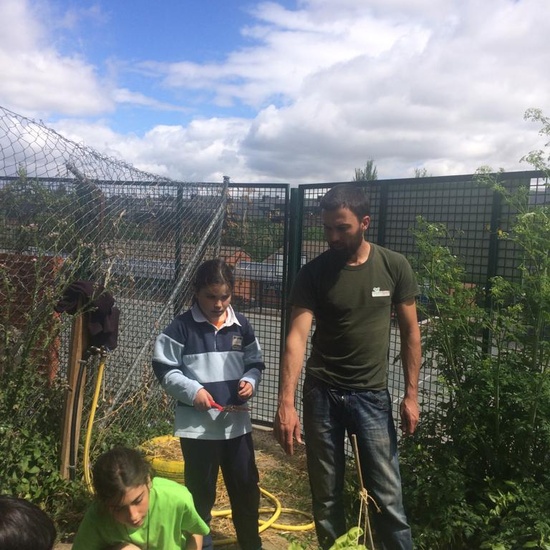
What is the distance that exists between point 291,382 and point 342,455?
48cm

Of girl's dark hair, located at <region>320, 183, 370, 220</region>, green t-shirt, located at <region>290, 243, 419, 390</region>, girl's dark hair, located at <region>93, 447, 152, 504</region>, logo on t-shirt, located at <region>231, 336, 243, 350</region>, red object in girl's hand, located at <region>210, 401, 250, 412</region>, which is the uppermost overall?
girl's dark hair, located at <region>320, 183, 370, 220</region>

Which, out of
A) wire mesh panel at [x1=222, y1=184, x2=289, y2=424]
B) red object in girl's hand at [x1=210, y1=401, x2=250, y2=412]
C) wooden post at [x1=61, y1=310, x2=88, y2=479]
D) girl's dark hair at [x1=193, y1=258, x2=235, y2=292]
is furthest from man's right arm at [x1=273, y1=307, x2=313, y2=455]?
wire mesh panel at [x1=222, y1=184, x2=289, y2=424]

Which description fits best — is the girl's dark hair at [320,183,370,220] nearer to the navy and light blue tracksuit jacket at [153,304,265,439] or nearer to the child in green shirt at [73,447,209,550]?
the navy and light blue tracksuit jacket at [153,304,265,439]

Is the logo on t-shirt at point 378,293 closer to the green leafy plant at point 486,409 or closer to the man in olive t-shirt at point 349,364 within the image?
the man in olive t-shirt at point 349,364

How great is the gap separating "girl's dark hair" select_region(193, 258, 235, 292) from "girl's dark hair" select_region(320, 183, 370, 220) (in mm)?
635

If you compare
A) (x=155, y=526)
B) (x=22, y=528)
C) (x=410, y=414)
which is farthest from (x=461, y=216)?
(x=22, y=528)

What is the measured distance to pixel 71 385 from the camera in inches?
145

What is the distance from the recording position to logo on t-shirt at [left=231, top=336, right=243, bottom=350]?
10.0 feet

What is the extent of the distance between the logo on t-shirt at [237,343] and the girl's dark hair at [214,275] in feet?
0.90

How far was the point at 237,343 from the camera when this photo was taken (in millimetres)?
3062

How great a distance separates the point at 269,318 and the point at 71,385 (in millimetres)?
1900

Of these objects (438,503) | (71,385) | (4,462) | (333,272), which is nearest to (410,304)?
(333,272)

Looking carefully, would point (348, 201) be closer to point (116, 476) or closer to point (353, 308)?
Result: point (353, 308)

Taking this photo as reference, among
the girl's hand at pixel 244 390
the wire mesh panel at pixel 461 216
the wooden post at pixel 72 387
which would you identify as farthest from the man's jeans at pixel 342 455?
the wooden post at pixel 72 387
